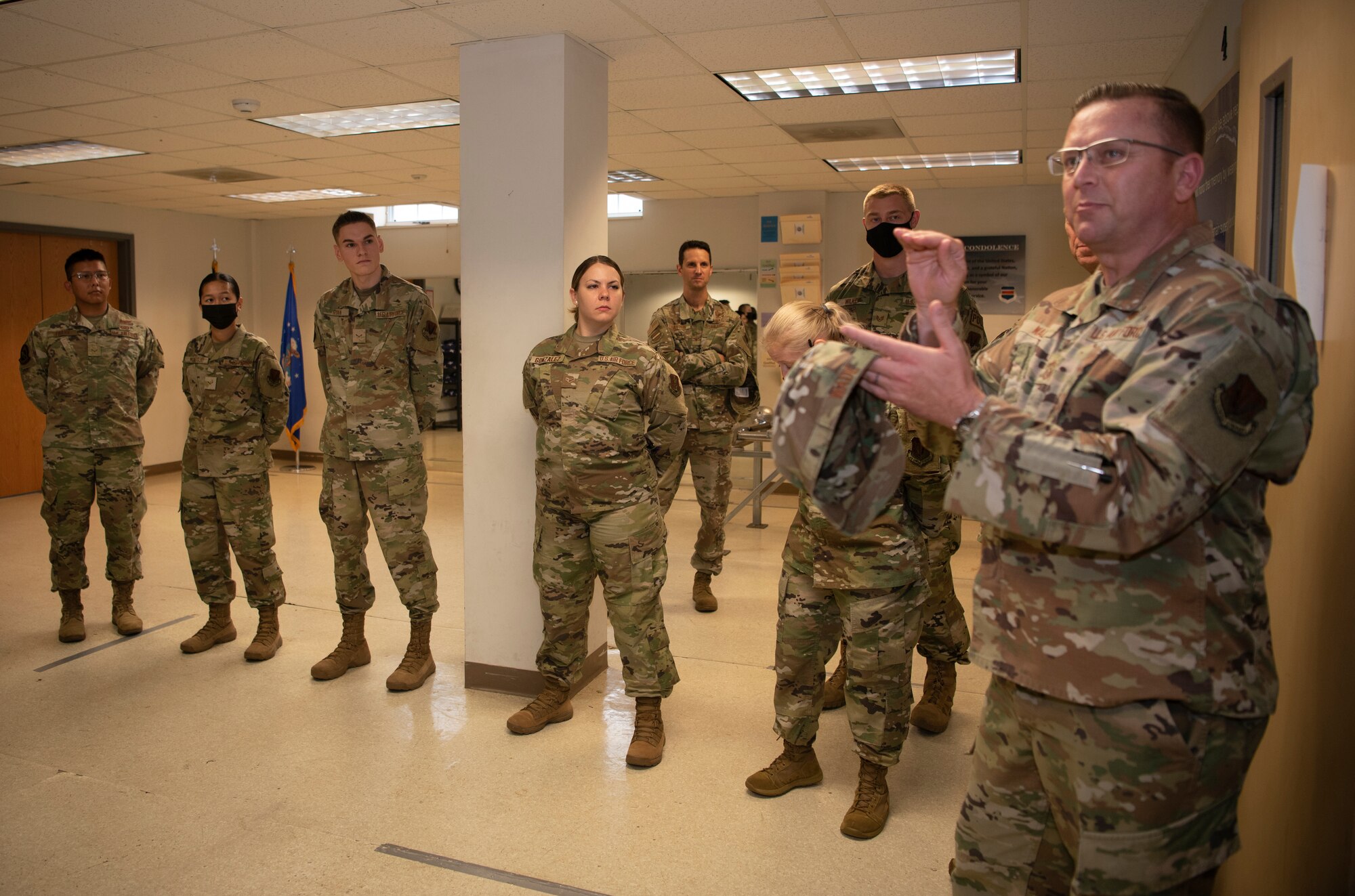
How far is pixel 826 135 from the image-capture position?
5.57 metres

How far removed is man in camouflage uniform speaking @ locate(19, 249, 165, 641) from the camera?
425 cm

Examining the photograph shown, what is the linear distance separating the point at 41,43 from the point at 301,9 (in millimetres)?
1305

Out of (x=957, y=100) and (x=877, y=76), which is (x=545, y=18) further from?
(x=957, y=100)

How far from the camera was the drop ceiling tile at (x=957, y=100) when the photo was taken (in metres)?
4.52

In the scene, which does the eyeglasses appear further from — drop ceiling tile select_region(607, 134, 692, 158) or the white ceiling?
drop ceiling tile select_region(607, 134, 692, 158)

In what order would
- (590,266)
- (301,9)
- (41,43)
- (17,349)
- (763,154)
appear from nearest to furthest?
(590,266) < (301,9) < (41,43) < (763,154) < (17,349)

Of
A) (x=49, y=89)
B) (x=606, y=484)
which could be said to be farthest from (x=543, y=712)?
(x=49, y=89)

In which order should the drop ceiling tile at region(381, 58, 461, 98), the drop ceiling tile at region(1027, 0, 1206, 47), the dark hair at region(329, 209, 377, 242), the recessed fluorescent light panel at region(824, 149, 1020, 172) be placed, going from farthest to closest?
the recessed fluorescent light panel at region(824, 149, 1020, 172) → the drop ceiling tile at region(381, 58, 461, 98) → the dark hair at region(329, 209, 377, 242) → the drop ceiling tile at region(1027, 0, 1206, 47)

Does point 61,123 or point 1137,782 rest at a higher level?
point 61,123

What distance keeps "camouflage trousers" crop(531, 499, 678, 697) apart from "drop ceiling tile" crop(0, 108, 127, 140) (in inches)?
155

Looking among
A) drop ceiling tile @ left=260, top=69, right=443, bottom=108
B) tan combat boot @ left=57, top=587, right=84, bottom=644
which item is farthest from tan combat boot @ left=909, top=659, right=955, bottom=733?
tan combat boot @ left=57, top=587, right=84, bottom=644

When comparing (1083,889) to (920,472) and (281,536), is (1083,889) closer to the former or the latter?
(920,472)

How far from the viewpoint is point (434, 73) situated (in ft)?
13.5

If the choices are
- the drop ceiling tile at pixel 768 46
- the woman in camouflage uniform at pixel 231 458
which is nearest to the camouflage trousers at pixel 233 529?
the woman in camouflage uniform at pixel 231 458
